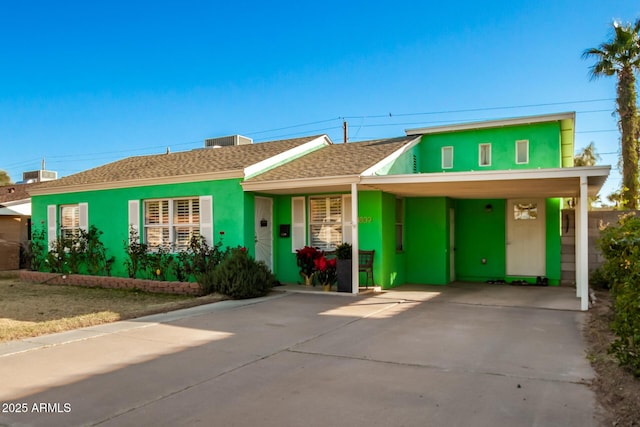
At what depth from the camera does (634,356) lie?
4.20 m

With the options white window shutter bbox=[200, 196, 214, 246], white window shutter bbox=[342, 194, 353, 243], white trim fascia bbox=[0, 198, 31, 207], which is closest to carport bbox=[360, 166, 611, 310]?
white window shutter bbox=[342, 194, 353, 243]

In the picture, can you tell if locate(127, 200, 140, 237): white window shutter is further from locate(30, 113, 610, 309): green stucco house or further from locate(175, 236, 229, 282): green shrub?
locate(175, 236, 229, 282): green shrub

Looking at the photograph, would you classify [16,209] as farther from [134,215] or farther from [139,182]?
[139,182]

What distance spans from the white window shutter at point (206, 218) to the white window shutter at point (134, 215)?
91.5 inches

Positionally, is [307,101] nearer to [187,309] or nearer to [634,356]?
[187,309]

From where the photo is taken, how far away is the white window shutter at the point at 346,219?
1148 cm

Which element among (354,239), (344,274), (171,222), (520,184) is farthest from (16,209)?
(520,184)

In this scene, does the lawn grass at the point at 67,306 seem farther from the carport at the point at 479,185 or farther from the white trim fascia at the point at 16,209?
the white trim fascia at the point at 16,209

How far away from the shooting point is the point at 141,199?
42.0 ft

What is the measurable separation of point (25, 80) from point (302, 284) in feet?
47.7

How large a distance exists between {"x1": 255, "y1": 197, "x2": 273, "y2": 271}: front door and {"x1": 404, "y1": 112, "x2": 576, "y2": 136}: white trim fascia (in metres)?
5.34

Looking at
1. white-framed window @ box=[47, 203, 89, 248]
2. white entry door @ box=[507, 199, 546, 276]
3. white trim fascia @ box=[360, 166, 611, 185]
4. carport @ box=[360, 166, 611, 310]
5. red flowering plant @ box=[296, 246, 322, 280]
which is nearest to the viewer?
white trim fascia @ box=[360, 166, 611, 185]

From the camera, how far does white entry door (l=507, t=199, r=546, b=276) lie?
1230 centimetres

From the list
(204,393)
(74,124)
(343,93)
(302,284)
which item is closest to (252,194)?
(302,284)
